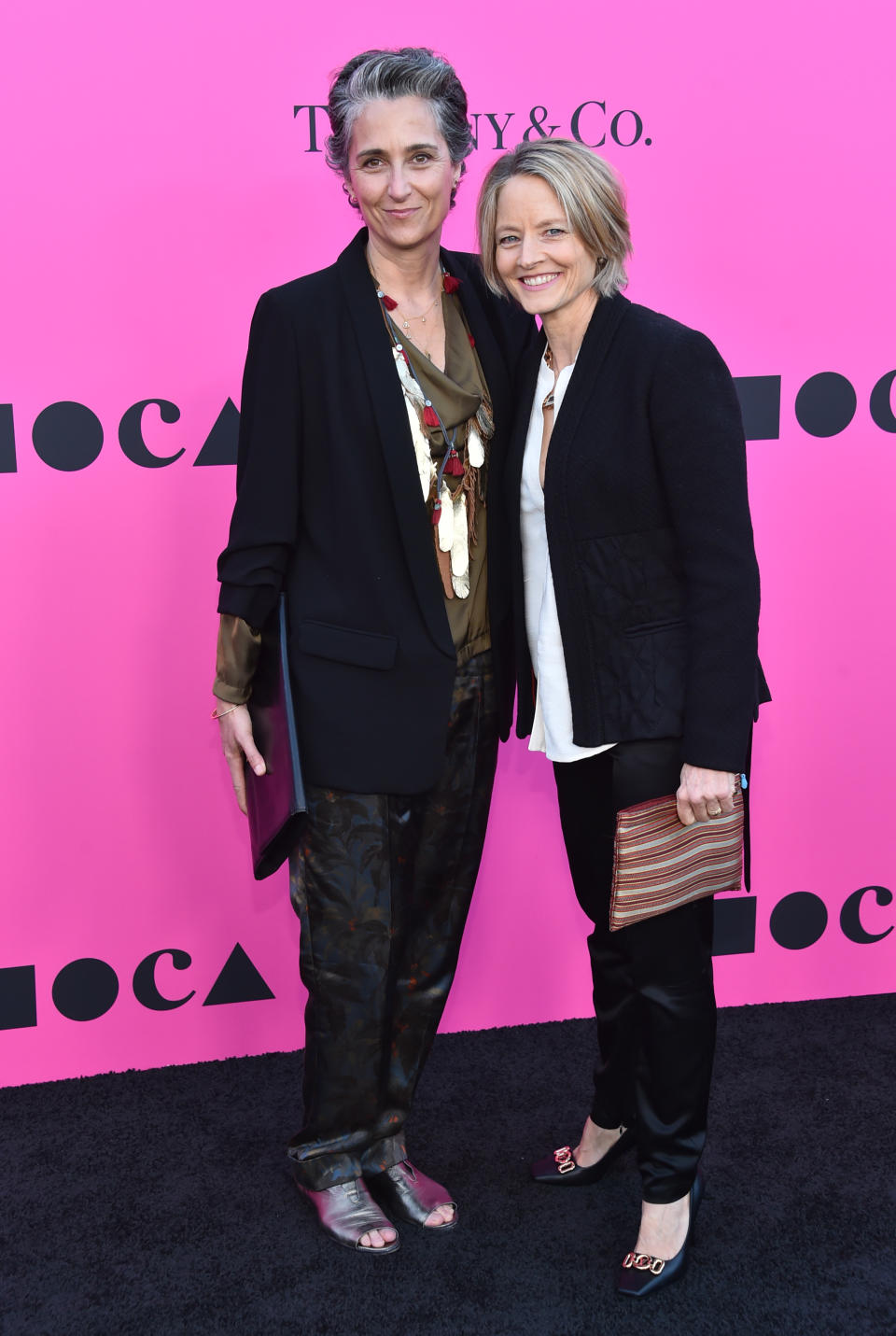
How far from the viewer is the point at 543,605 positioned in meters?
1.70

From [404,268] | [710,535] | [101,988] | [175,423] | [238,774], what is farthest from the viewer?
[101,988]

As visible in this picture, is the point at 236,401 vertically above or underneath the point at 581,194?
underneath

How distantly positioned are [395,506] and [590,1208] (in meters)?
1.18

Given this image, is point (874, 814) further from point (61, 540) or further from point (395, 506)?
point (61, 540)

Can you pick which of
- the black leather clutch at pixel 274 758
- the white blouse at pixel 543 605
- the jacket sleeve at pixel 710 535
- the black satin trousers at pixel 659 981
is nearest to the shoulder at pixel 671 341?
the jacket sleeve at pixel 710 535

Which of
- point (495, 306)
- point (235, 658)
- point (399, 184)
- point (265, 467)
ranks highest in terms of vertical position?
point (399, 184)

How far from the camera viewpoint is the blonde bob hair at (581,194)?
1579 millimetres

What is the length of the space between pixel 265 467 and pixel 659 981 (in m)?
0.91

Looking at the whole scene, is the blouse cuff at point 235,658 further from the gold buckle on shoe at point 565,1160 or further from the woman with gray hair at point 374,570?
the gold buckle on shoe at point 565,1160

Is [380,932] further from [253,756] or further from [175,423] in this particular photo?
[175,423]

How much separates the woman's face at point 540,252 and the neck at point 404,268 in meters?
0.15

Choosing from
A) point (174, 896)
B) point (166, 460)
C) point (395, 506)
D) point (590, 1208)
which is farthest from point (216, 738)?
point (590, 1208)

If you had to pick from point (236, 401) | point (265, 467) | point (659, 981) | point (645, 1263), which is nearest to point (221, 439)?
point (236, 401)

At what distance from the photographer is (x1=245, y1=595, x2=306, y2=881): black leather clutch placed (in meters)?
1.72
